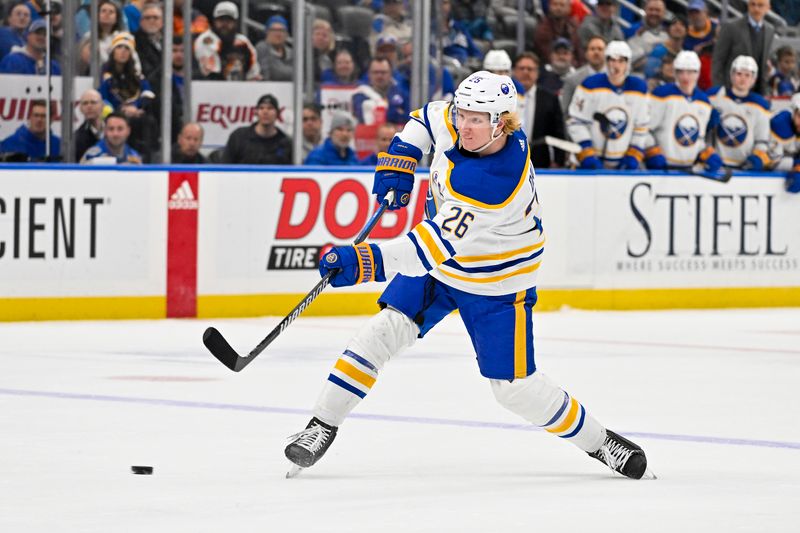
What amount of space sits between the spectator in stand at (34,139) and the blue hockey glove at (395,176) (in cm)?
500

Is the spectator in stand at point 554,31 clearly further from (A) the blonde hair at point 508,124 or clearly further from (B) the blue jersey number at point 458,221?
(B) the blue jersey number at point 458,221

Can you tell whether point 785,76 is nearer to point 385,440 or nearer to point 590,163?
point 590,163

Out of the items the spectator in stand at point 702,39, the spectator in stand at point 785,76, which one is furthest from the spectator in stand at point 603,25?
the spectator in stand at point 785,76

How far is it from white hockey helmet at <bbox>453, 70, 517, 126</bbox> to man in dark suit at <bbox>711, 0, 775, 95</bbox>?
825 centimetres

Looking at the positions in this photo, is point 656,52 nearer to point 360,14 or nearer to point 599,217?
point 599,217

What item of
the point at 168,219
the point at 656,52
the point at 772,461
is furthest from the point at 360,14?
the point at 772,461

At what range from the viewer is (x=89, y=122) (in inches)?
416

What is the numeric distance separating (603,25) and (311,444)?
9.30 metres

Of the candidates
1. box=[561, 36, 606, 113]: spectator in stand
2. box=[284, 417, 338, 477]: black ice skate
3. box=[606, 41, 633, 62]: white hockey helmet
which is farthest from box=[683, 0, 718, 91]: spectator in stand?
box=[284, 417, 338, 477]: black ice skate

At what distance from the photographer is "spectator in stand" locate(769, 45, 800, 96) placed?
46.1 ft

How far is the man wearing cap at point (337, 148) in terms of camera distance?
11.5 metres

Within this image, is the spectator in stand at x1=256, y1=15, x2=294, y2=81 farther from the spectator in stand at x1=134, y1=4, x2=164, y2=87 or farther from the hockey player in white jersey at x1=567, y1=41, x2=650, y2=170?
the hockey player in white jersey at x1=567, y1=41, x2=650, y2=170

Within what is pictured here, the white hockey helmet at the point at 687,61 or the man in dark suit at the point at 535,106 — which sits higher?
the white hockey helmet at the point at 687,61

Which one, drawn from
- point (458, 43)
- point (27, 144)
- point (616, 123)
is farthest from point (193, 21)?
point (616, 123)
